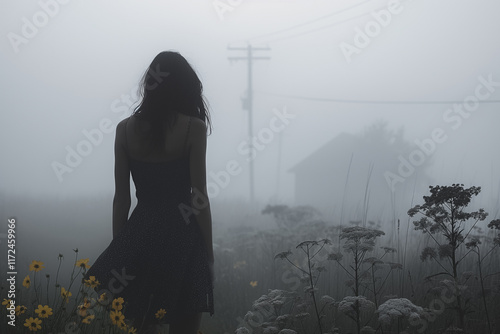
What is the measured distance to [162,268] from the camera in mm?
2662

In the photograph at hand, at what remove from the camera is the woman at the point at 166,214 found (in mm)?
2605

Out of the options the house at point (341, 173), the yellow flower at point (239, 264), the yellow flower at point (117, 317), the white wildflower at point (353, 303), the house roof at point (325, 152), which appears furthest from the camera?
the house roof at point (325, 152)

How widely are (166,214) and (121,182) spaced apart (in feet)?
0.99

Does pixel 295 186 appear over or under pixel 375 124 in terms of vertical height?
under

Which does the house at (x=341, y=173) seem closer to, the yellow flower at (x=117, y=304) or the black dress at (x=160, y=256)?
the black dress at (x=160, y=256)

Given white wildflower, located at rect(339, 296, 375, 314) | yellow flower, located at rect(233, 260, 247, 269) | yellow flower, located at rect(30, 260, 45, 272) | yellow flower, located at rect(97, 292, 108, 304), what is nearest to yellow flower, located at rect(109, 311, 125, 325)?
yellow flower, located at rect(97, 292, 108, 304)

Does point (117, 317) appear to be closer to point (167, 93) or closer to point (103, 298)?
point (103, 298)

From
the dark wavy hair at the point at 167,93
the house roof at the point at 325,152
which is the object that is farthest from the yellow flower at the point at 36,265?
the house roof at the point at 325,152

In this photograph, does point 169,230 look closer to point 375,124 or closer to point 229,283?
point 229,283

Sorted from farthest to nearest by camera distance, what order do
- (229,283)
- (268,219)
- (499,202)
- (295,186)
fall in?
(295,186), (268,219), (499,202), (229,283)

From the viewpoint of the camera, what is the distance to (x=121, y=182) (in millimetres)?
2736

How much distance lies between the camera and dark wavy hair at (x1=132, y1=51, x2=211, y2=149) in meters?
2.58

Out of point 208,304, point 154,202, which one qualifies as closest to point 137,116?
point 154,202

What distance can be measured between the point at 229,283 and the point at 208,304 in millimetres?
3620
